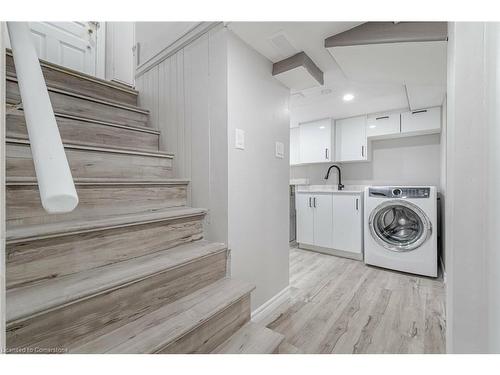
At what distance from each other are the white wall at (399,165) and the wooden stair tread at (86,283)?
3.20 metres

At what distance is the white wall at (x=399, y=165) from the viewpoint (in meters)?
3.12

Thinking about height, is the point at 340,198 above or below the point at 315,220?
above

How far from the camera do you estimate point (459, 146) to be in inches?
34.4

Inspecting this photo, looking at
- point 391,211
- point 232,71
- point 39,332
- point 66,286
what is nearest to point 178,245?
point 66,286

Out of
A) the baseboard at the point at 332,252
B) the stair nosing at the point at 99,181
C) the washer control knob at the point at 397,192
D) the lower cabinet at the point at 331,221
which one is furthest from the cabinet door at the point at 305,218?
the stair nosing at the point at 99,181

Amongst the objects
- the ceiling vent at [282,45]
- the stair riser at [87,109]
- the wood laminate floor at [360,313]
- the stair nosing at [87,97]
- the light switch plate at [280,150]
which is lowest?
the wood laminate floor at [360,313]

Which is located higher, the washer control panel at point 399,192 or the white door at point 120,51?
the white door at point 120,51

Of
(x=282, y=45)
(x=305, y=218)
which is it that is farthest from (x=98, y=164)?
(x=305, y=218)

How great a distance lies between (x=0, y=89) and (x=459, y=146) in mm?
1361

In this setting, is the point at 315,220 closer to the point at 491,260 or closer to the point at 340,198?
the point at 340,198

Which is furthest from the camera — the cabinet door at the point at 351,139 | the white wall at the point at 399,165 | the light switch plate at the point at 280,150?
the cabinet door at the point at 351,139

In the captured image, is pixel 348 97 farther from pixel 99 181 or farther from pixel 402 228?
pixel 99 181

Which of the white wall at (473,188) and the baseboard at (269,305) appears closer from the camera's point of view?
the white wall at (473,188)

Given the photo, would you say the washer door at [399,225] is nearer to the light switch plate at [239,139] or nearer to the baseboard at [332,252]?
the baseboard at [332,252]
